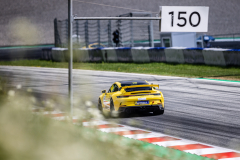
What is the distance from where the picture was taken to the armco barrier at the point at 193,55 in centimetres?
2578

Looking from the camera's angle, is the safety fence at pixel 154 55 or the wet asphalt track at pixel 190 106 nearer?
the wet asphalt track at pixel 190 106

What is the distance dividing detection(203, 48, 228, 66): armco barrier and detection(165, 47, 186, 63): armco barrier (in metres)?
1.97

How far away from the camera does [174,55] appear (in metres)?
27.5

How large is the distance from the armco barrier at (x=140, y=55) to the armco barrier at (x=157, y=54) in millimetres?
340

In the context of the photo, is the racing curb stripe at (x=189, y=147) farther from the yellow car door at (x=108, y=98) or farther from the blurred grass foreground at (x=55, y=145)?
the yellow car door at (x=108, y=98)

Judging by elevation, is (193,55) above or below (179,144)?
above

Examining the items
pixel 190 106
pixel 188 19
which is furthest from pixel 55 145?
pixel 188 19

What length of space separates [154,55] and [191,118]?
18.1 metres

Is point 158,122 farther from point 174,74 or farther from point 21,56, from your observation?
point 21,56

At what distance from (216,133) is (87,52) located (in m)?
24.5

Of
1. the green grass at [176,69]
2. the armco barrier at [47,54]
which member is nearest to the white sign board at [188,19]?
the green grass at [176,69]

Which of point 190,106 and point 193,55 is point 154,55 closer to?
point 193,55

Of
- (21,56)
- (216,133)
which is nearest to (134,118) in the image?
(216,133)

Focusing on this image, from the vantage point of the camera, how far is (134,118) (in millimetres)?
Result: 11188
